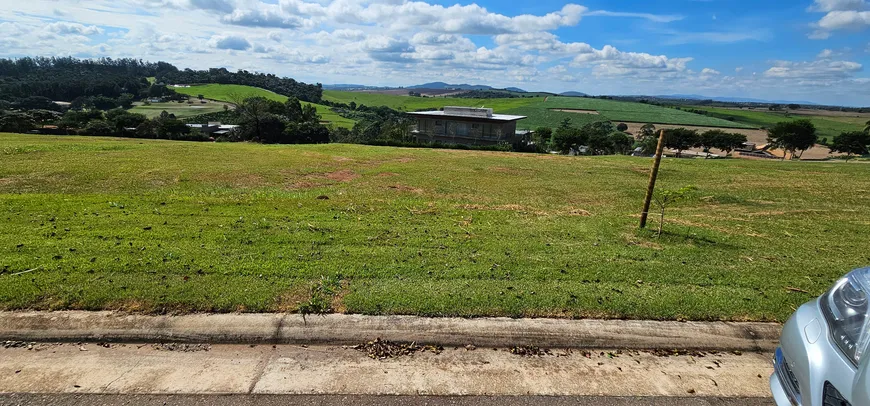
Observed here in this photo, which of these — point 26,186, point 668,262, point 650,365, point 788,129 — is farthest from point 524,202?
point 788,129

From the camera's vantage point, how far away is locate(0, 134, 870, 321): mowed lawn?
461 cm

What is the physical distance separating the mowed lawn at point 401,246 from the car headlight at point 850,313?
1.73 m

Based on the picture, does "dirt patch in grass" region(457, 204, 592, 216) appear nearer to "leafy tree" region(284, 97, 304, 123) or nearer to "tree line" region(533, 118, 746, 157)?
"tree line" region(533, 118, 746, 157)

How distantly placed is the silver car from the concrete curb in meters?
1.23

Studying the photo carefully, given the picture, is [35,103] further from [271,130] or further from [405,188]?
[405,188]

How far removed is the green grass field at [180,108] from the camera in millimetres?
77938

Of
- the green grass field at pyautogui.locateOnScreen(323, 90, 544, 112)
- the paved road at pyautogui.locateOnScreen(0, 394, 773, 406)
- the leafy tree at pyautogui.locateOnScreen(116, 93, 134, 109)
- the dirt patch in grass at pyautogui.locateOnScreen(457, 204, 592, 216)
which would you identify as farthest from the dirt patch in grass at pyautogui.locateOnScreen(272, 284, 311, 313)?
the green grass field at pyautogui.locateOnScreen(323, 90, 544, 112)

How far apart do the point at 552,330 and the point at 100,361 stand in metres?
4.16

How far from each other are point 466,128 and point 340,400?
5035 centimetres

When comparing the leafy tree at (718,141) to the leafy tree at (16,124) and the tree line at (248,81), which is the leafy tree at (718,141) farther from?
the tree line at (248,81)

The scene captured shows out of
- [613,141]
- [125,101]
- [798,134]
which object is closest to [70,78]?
[125,101]

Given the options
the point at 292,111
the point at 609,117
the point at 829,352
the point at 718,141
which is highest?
the point at 609,117

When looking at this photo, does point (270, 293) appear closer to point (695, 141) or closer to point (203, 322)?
point (203, 322)

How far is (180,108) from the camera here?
83750 millimetres
